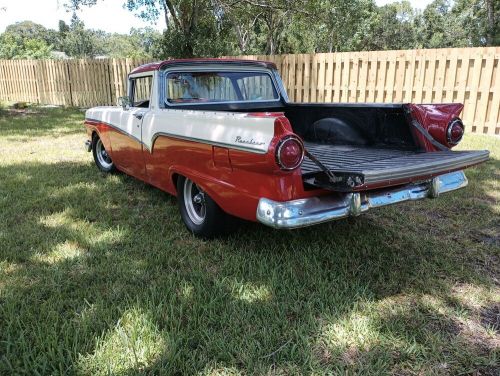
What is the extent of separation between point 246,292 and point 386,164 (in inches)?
51.9

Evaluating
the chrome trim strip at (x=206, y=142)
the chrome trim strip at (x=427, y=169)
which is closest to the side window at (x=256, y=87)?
the chrome trim strip at (x=206, y=142)

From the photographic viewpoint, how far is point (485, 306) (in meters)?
2.72

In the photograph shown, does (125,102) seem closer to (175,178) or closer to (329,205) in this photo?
(175,178)

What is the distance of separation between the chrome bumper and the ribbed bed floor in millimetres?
202

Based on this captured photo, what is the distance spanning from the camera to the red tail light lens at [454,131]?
3.56 m

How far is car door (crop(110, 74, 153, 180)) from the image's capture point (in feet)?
14.3

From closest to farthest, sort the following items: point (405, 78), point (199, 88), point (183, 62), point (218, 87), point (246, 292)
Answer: point (246, 292)
point (183, 62)
point (199, 88)
point (218, 87)
point (405, 78)

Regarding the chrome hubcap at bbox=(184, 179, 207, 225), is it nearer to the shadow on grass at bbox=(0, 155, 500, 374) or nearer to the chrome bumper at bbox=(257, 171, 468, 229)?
the shadow on grass at bbox=(0, 155, 500, 374)

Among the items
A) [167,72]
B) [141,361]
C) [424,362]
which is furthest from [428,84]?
[141,361]

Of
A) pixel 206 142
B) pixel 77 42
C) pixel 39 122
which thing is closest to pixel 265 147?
Answer: pixel 206 142

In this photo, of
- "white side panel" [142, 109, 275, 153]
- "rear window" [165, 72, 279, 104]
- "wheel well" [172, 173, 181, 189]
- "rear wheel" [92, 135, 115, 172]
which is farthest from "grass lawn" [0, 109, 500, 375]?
A: "rear wheel" [92, 135, 115, 172]

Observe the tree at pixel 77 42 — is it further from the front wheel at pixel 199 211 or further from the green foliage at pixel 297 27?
the front wheel at pixel 199 211

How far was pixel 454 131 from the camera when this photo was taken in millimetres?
3586

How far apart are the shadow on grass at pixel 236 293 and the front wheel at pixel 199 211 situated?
0.13 m
